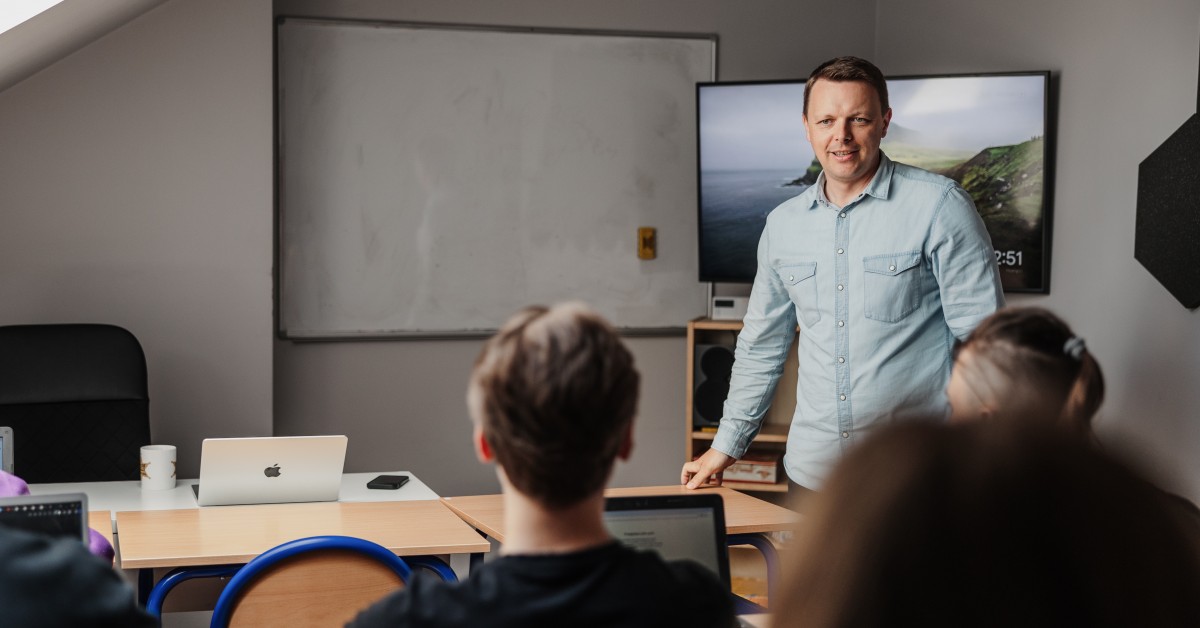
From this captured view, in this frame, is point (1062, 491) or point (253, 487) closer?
point (1062, 491)

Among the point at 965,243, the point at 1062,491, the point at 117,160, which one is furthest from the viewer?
the point at 117,160

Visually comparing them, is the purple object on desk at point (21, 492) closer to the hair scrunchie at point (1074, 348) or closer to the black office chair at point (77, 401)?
the black office chair at point (77, 401)

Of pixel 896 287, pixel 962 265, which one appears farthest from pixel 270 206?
pixel 962 265

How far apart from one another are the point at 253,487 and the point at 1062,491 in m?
2.28

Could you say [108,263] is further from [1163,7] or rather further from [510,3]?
[1163,7]

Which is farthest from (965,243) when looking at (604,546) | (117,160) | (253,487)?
(117,160)

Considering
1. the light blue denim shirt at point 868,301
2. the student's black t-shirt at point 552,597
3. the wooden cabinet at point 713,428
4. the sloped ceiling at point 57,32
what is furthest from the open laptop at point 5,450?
the wooden cabinet at point 713,428

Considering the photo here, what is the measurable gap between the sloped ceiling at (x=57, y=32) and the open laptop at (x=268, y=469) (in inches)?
44.6

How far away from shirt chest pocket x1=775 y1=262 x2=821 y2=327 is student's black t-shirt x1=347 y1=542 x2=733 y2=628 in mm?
1445

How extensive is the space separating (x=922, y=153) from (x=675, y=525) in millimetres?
2562

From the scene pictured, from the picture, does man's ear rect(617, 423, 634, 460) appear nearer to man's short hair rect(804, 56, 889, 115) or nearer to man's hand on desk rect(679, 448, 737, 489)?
man's hand on desk rect(679, 448, 737, 489)

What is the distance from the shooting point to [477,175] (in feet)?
14.2

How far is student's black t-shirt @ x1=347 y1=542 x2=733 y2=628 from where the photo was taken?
1041 millimetres

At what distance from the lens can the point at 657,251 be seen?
455cm
